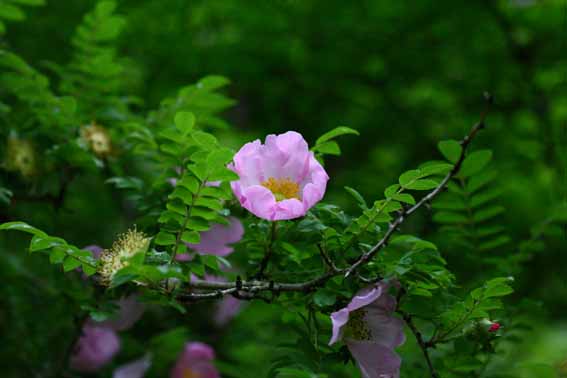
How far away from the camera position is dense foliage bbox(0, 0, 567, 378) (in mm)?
968

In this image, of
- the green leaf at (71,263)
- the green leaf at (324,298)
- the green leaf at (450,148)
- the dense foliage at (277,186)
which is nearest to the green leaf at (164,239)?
the dense foliage at (277,186)

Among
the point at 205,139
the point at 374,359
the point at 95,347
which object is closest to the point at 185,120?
the point at 205,139

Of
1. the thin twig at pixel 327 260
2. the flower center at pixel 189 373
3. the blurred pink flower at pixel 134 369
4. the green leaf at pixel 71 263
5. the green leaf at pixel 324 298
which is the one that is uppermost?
the thin twig at pixel 327 260

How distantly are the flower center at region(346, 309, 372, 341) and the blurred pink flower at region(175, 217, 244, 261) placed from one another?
245 millimetres

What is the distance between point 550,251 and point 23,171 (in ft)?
6.50

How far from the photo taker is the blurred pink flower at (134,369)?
4.95 feet

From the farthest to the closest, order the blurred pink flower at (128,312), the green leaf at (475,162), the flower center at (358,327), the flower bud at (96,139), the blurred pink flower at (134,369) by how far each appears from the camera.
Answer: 1. the blurred pink flower at (134,369)
2. the flower bud at (96,139)
3. the blurred pink flower at (128,312)
4. the green leaf at (475,162)
5. the flower center at (358,327)

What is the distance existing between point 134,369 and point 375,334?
71 cm

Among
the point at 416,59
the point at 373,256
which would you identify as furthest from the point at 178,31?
the point at 373,256

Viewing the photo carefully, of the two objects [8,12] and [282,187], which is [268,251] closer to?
[282,187]

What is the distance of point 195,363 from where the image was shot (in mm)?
1545

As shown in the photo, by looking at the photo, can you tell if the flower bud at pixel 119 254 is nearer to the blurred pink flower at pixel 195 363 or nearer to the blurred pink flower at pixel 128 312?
the blurred pink flower at pixel 128 312

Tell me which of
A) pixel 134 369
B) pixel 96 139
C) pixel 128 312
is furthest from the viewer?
pixel 134 369

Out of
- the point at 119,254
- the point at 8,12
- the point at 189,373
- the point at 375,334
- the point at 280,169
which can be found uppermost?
the point at 8,12
